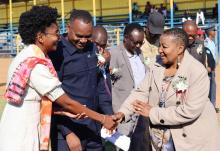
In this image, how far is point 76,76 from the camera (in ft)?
14.1

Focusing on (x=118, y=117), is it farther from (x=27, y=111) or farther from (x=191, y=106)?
(x=27, y=111)

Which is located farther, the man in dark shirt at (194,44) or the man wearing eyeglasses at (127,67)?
the man in dark shirt at (194,44)

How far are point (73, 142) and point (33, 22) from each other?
1.14 metres

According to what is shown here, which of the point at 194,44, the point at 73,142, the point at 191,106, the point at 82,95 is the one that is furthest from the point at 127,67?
the point at 191,106

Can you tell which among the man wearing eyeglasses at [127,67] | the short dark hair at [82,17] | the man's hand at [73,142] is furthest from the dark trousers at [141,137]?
the short dark hair at [82,17]

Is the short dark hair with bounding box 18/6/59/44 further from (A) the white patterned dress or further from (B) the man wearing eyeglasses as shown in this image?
(B) the man wearing eyeglasses

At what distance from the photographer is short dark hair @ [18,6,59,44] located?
3729mm

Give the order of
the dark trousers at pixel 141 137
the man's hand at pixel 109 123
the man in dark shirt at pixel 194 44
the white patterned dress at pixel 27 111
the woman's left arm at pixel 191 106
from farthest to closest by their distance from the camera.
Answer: the man in dark shirt at pixel 194 44 < the dark trousers at pixel 141 137 < the man's hand at pixel 109 123 < the woman's left arm at pixel 191 106 < the white patterned dress at pixel 27 111

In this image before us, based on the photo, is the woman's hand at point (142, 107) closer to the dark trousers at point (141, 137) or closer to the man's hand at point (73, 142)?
the man's hand at point (73, 142)

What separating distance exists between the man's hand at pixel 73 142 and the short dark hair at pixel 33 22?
0.95 metres

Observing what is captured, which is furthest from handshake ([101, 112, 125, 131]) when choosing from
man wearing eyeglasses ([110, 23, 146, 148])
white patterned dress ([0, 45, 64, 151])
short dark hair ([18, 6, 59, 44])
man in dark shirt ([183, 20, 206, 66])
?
man in dark shirt ([183, 20, 206, 66])

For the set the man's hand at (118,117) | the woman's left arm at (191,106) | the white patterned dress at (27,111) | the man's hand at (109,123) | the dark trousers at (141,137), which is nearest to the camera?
the white patterned dress at (27,111)

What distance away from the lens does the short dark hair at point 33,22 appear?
12.2ft

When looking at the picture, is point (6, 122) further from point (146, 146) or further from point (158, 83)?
point (146, 146)
